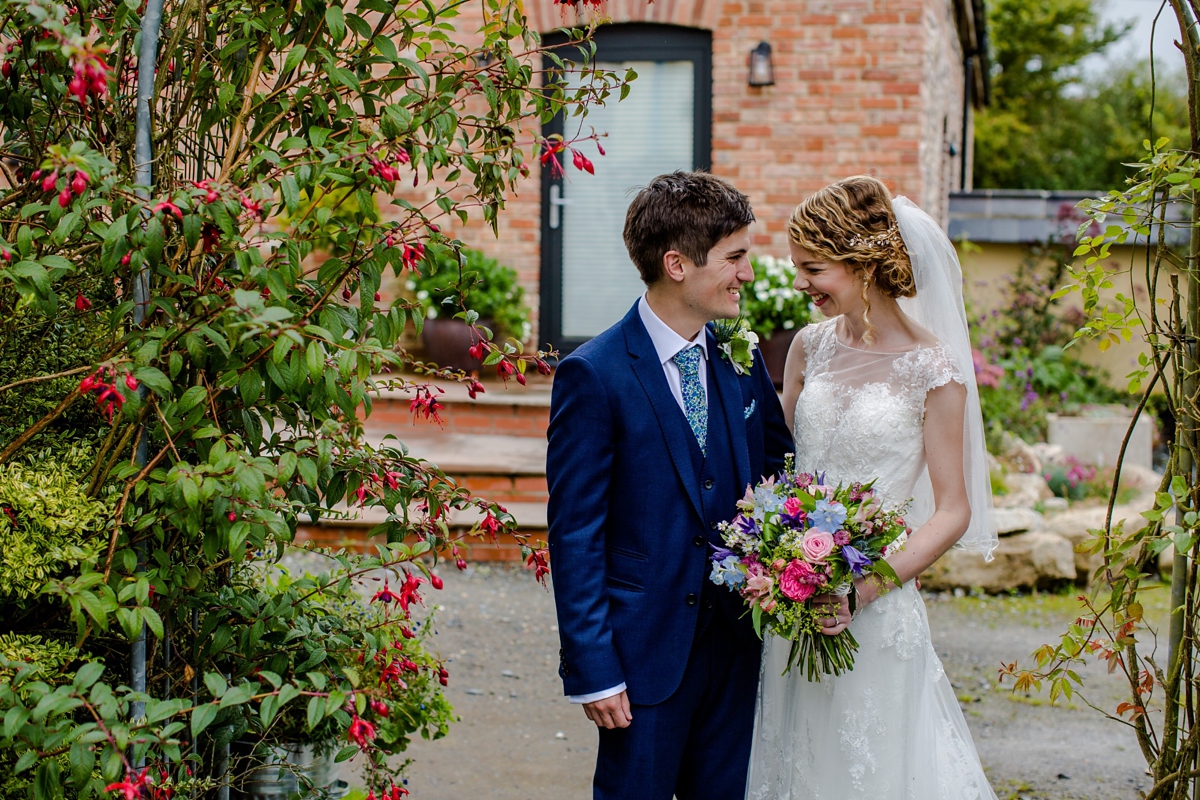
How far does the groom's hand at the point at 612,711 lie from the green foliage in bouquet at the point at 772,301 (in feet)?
18.1

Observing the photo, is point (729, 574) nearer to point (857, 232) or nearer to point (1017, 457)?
point (857, 232)

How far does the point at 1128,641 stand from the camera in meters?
2.61

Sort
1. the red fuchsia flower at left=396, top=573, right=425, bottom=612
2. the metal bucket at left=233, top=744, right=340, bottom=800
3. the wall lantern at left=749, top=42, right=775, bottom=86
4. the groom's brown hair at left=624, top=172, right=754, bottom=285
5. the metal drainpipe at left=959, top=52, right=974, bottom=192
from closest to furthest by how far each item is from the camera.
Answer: the red fuchsia flower at left=396, top=573, right=425, bottom=612 < the groom's brown hair at left=624, top=172, right=754, bottom=285 < the metal bucket at left=233, top=744, right=340, bottom=800 < the wall lantern at left=749, top=42, right=775, bottom=86 < the metal drainpipe at left=959, top=52, right=974, bottom=192

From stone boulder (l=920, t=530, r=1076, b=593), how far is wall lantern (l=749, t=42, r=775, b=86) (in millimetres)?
3836

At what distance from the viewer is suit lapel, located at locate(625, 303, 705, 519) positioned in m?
2.44

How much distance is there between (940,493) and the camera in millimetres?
2645

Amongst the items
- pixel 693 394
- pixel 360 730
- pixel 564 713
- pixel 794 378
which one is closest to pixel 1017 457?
pixel 564 713

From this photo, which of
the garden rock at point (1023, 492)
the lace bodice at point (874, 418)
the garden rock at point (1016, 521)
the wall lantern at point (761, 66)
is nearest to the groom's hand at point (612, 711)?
the lace bodice at point (874, 418)

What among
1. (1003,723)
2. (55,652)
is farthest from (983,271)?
(55,652)

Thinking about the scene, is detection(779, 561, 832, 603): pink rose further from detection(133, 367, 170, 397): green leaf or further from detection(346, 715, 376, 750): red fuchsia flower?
detection(133, 367, 170, 397): green leaf

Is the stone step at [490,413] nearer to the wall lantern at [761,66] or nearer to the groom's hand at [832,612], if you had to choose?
the wall lantern at [761,66]

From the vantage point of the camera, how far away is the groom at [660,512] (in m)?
2.38

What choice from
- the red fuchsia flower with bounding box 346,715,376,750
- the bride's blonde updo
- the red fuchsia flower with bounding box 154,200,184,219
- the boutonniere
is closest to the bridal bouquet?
the boutonniere

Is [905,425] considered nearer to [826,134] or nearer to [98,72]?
[98,72]
